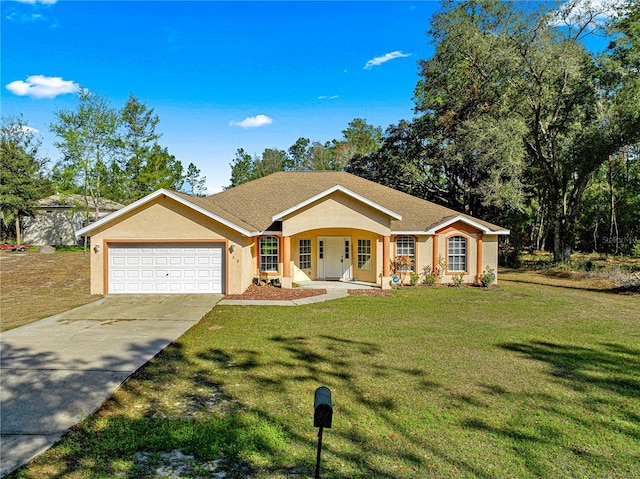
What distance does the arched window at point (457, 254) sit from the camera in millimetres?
19078

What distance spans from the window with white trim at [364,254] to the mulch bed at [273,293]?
3602 millimetres

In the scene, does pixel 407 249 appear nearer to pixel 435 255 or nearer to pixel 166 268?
pixel 435 255

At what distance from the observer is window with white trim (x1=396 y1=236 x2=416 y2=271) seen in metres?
19.0

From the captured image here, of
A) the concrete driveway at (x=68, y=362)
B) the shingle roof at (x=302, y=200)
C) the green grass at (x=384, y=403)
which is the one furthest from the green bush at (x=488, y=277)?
the concrete driveway at (x=68, y=362)

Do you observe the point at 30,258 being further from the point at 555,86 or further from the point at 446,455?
the point at 555,86

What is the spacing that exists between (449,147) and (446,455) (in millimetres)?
27304

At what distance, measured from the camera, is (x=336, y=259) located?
19.9m

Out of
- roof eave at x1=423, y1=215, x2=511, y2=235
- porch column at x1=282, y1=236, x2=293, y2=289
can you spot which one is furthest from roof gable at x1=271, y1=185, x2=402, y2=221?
roof eave at x1=423, y1=215, x2=511, y2=235

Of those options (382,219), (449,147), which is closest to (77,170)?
(382,219)

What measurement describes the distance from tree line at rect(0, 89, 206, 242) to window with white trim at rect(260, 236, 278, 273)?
2166 centimetres

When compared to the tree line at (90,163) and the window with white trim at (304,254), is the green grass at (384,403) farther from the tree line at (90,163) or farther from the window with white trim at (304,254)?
the tree line at (90,163)

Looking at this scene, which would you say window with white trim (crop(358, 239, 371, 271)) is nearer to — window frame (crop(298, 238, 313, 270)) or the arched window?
window frame (crop(298, 238, 313, 270))

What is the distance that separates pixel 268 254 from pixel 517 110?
18.8 m

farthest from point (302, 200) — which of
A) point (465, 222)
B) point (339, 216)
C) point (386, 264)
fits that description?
point (465, 222)
